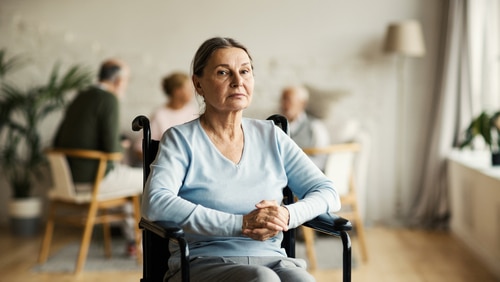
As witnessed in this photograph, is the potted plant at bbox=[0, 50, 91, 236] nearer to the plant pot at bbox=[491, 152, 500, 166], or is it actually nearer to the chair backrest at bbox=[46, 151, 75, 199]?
the chair backrest at bbox=[46, 151, 75, 199]

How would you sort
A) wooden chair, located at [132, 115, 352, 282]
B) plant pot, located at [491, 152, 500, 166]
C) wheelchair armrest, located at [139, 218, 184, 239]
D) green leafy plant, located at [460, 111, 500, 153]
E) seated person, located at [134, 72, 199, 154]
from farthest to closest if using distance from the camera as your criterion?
seated person, located at [134, 72, 199, 154]
plant pot, located at [491, 152, 500, 166]
green leafy plant, located at [460, 111, 500, 153]
wooden chair, located at [132, 115, 352, 282]
wheelchair armrest, located at [139, 218, 184, 239]

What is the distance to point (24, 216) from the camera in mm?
5723

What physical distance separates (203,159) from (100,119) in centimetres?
236

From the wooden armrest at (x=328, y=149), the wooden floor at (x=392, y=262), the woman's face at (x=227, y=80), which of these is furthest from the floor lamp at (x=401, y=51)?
the woman's face at (x=227, y=80)

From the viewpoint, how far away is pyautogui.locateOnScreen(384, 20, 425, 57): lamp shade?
18.7 ft

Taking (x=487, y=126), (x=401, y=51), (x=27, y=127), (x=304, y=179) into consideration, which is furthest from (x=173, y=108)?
(x=304, y=179)

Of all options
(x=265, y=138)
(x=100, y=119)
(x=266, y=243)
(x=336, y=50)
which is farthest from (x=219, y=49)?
(x=336, y=50)

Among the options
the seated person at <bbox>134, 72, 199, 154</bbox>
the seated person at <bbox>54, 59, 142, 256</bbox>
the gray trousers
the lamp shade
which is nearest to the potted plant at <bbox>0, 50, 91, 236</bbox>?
the seated person at <bbox>134, 72, 199, 154</bbox>

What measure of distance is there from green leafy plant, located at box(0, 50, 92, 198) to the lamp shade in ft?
7.70

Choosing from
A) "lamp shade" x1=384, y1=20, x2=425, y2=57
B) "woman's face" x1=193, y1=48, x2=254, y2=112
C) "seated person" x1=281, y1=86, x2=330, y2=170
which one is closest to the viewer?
"woman's face" x1=193, y1=48, x2=254, y2=112

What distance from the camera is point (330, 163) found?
456 centimetres

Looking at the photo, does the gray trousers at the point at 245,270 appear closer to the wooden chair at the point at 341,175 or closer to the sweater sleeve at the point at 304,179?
the sweater sleeve at the point at 304,179

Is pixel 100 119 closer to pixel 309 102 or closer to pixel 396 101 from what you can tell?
pixel 309 102

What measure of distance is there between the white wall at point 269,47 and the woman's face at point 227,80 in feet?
12.3
